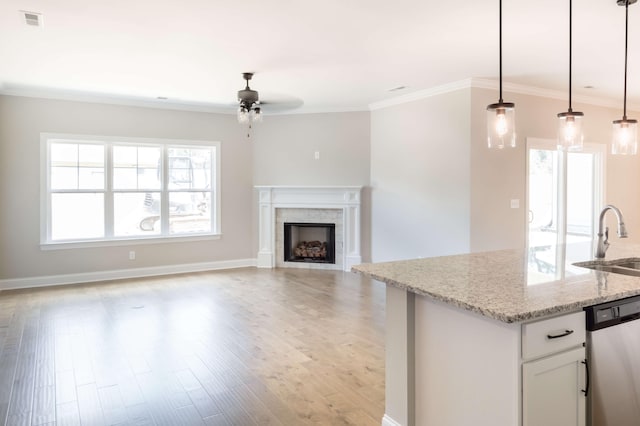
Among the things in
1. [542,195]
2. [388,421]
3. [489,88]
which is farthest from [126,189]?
[542,195]

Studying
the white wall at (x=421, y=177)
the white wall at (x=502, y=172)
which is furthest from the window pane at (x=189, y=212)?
the white wall at (x=502, y=172)

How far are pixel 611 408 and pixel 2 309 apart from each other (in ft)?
18.5

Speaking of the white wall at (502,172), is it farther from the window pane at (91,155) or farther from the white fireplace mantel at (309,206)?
the window pane at (91,155)

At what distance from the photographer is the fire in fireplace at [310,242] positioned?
7219 millimetres

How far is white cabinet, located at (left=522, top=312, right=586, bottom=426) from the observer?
63.9 inches

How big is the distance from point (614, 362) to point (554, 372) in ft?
1.28

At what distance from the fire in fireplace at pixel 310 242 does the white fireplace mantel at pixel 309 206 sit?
247 mm

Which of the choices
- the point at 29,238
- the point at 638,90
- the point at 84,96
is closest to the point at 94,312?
the point at 29,238

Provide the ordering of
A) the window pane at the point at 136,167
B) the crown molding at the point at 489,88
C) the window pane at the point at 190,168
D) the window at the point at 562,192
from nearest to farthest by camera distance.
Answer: the crown molding at the point at 489,88 < the window at the point at 562,192 < the window pane at the point at 136,167 < the window pane at the point at 190,168

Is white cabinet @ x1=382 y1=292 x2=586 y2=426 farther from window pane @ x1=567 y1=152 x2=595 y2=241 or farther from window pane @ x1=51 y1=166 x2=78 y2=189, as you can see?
window pane @ x1=51 y1=166 x2=78 y2=189

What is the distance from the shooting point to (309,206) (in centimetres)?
710

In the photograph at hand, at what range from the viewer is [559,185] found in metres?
5.97

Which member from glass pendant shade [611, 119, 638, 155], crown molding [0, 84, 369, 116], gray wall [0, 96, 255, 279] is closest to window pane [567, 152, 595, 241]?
crown molding [0, 84, 369, 116]

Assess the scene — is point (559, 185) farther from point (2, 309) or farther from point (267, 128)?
point (2, 309)
